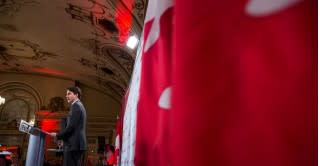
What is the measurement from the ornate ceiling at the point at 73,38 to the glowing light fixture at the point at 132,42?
134mm

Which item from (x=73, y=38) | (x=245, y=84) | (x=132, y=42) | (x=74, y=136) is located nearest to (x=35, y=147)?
(x=74, y=136)

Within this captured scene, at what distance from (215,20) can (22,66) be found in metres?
15.1

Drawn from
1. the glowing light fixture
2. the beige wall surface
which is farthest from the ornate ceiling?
the beige wall surface

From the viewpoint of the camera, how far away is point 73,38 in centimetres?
1064

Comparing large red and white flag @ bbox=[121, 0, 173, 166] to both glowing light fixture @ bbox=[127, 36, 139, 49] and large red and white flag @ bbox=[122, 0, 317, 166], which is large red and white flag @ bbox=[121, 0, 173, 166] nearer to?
large red and white flag @ bbox=[122, 0, 317, 166]

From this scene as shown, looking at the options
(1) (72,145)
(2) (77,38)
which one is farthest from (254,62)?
(2) (77,38)

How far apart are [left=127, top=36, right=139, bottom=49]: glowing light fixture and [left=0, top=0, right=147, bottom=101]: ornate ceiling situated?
13cm

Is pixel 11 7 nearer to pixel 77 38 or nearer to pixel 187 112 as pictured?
pixel 77 38

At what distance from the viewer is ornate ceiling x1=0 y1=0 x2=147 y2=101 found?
8383 millimetres

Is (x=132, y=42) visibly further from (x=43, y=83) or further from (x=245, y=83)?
(x=245, y=83)

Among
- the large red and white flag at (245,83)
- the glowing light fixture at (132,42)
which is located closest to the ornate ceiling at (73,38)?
the glowing light fixture at (132,42)

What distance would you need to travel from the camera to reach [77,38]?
34.8ft

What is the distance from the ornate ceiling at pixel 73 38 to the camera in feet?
27.5

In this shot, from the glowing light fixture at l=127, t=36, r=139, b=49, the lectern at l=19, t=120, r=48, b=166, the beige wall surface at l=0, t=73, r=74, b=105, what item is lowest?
the lectern at l=19, t=120, r=48, b=166
